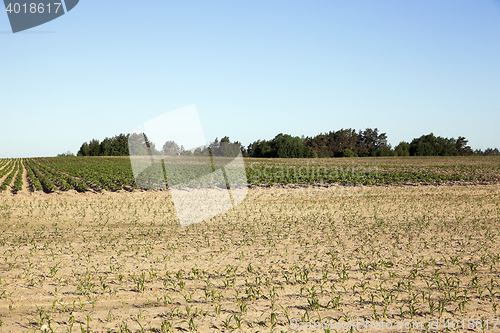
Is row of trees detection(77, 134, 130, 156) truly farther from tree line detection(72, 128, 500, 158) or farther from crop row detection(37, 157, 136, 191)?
crop row detection(37, 157, 136, 191)

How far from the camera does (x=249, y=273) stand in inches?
258

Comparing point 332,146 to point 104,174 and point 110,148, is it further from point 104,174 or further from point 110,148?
point 104,174

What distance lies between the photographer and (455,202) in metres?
17.1

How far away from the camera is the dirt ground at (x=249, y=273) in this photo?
15.4ft

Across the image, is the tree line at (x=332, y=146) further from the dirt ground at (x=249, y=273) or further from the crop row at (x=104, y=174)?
the dirt ground at (x=249, y=273)

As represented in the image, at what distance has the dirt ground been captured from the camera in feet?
15.4

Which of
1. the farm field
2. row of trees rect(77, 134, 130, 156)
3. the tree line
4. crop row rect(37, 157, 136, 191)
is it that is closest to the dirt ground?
the farm field

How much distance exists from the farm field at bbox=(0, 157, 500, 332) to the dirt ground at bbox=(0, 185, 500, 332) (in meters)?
0.03

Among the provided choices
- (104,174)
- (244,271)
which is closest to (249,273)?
(244,271)

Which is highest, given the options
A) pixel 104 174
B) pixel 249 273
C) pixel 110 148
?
pixel 110 148

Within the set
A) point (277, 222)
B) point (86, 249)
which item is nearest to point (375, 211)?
point (277, 222)

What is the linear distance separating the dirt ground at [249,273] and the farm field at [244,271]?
3 centimetres

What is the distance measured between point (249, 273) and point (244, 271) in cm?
17

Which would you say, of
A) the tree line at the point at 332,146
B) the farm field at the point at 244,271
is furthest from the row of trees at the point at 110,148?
the farm field at the point at 244,271
